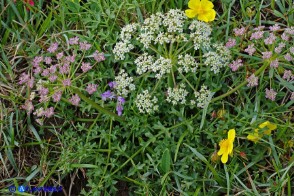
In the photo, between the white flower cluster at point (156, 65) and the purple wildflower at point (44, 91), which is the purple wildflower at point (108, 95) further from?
the purple wildflower at point (44, 91)

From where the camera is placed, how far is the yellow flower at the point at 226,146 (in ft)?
7.94

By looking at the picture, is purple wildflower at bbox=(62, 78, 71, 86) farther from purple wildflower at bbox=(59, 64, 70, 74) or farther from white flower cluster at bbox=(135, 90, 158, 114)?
white flower cluster at bbox=(135, 90, 158, 114)

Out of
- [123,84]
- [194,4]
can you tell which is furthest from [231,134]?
[194,4]

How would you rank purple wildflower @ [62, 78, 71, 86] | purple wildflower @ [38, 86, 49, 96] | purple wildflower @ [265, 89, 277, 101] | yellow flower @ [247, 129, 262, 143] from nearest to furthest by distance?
purple wildflower @ [62, 78, 71, 86], purple wildflower @ [38, 86, 49, 96], yellow flower @ [247, 129, 262, 143], purple wildflower @ [265, 89, 277, 101]

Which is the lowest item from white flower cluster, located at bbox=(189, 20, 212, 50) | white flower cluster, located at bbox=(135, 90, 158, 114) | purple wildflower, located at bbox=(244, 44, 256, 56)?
white flower cluster, located at bbox=(135, 90, 158, 114)

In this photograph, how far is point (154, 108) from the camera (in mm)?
2531

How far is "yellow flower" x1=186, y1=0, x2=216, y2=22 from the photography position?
8.62 ft

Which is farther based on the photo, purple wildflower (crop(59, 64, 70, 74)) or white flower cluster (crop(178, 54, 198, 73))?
white flower cluster (crop(178, 54, 198, 73))

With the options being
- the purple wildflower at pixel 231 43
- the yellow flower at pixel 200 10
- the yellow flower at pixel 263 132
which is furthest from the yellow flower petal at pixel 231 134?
the yellow flower at pixel 200 10

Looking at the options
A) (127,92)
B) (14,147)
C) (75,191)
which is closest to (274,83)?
(127,92)

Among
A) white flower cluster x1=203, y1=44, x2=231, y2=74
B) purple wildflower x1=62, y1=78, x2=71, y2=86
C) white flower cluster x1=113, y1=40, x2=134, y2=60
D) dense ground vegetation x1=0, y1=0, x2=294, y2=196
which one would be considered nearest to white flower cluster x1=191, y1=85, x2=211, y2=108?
dense ground vegetation x1=0, y1=0, x2=294, y2=196

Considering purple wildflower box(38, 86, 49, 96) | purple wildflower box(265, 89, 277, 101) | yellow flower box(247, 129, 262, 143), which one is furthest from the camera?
purple wildflower box(265, 89, 277, 101)

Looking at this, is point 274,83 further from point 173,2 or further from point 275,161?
point 173,2

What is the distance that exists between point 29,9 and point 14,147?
36.2 inches
